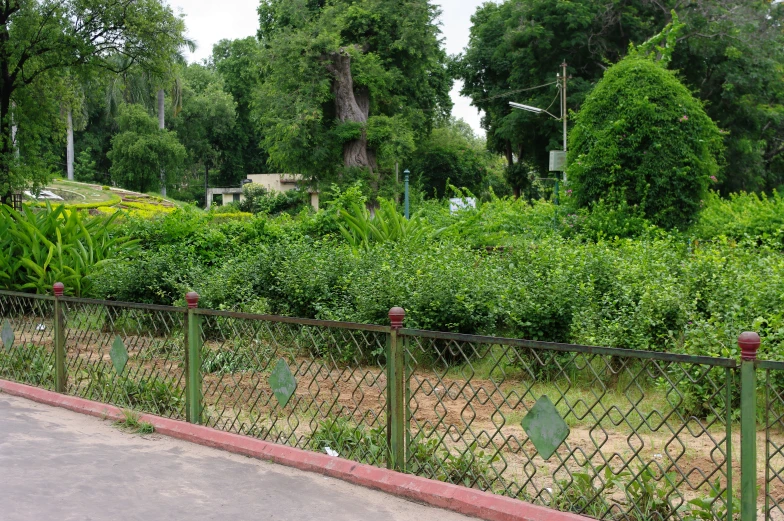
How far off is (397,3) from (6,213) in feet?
Result: 75.9

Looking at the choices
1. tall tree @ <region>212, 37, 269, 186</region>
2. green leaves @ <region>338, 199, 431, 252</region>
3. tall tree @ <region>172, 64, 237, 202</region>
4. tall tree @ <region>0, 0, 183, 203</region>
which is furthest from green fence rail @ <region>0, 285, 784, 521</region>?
tall tree @ <region>212, 37, 269, 186</region>

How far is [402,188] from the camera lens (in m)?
34.4

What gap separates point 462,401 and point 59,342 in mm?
3999

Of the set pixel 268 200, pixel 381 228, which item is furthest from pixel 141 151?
pixel 381 228

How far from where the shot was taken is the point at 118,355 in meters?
6.94

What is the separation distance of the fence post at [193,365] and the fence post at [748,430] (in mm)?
4188

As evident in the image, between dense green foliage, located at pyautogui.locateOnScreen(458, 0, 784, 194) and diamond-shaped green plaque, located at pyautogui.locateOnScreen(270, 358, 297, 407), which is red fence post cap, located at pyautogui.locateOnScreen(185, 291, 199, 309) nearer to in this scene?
diamond-shaped green plaque, located at pyautogui.locateOnScreen(270, 358, 297, 407)

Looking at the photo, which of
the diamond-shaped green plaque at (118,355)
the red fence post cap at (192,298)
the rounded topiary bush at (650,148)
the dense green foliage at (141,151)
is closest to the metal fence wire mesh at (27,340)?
the diamond-shaped green plaque at (118,355)

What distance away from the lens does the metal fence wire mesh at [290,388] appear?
17.8 feet

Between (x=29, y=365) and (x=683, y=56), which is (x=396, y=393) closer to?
(x=29, y=365)

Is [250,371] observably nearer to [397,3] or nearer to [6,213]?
[6,213]

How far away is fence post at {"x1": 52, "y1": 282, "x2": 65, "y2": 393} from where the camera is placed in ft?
25.3

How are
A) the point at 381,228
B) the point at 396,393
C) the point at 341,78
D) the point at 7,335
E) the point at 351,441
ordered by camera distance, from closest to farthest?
1. the point at 396,393
2. the point at 351,441
3. the point at 7,335
4. the point at 381,228
5. the point at 341,78

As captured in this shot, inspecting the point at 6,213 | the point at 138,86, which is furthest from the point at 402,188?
the point at 138,86
